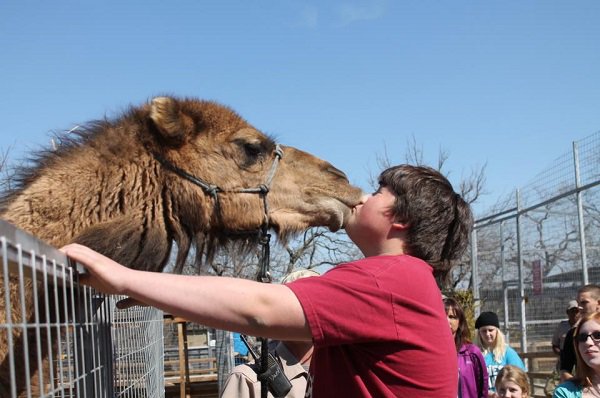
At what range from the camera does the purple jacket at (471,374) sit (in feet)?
22.1

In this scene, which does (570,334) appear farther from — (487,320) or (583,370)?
(583,370)

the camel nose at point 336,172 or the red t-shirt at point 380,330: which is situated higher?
the camel nose at point 336,172

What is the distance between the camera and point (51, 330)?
6.84ft

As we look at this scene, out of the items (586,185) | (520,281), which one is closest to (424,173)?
(586,185)

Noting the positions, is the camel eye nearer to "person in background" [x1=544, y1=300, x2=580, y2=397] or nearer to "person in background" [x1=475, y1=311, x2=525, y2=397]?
"person in background" [x1=544, y1=300, x2=580, y2=397]

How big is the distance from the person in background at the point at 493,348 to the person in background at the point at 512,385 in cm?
152

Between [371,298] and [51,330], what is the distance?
101cm

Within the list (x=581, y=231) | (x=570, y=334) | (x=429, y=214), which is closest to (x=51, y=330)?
(x=429, y=214)

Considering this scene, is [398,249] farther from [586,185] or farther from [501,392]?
[586,185]

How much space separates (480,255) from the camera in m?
17.3

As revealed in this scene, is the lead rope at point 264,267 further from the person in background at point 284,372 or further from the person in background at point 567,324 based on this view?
the person in background at point 567,324

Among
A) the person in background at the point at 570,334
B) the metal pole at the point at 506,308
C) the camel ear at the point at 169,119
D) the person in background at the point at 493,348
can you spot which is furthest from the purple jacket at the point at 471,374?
the metal pole at the point at 506,308

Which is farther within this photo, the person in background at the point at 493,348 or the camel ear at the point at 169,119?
the person in background at the point at 493,348

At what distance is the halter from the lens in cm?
354
